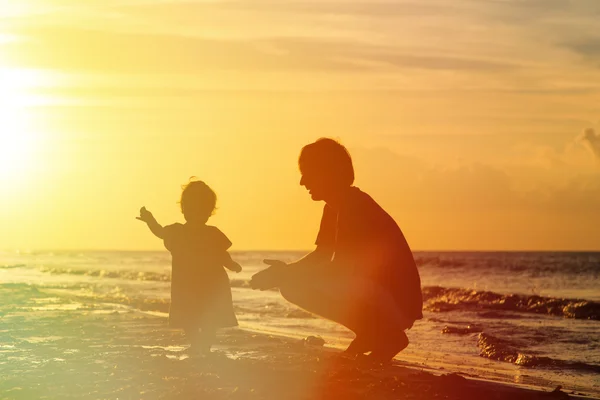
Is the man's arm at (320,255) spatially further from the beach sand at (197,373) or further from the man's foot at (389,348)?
the beach sand at (197,373)

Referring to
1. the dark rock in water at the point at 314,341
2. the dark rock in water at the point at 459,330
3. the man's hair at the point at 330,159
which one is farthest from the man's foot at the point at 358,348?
the dark rock in water at the point at 459,330

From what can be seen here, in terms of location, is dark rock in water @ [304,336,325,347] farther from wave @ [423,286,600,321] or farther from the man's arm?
wave @ [423,286,600,321]

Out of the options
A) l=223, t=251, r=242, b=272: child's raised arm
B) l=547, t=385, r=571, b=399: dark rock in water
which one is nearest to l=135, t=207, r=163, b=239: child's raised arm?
l=223, t=251, r=242, b=272: child's raised arm

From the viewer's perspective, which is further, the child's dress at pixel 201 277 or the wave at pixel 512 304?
the wave at pixel 512 304

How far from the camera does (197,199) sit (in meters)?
10.4

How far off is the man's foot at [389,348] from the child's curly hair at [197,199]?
348cm

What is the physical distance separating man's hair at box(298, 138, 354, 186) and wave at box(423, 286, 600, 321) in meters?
15.2

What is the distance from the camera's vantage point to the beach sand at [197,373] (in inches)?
281

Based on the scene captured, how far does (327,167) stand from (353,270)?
38.4 inches

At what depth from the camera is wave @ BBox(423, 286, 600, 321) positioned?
885 inches

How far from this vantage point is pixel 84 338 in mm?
11875

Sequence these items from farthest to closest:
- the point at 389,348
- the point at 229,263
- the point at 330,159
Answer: the point at 229,263
the point at 389,348
the point at 330,159

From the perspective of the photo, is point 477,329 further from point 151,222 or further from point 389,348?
point 389,348

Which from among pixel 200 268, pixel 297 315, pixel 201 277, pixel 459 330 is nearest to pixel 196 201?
pixel 200 268
